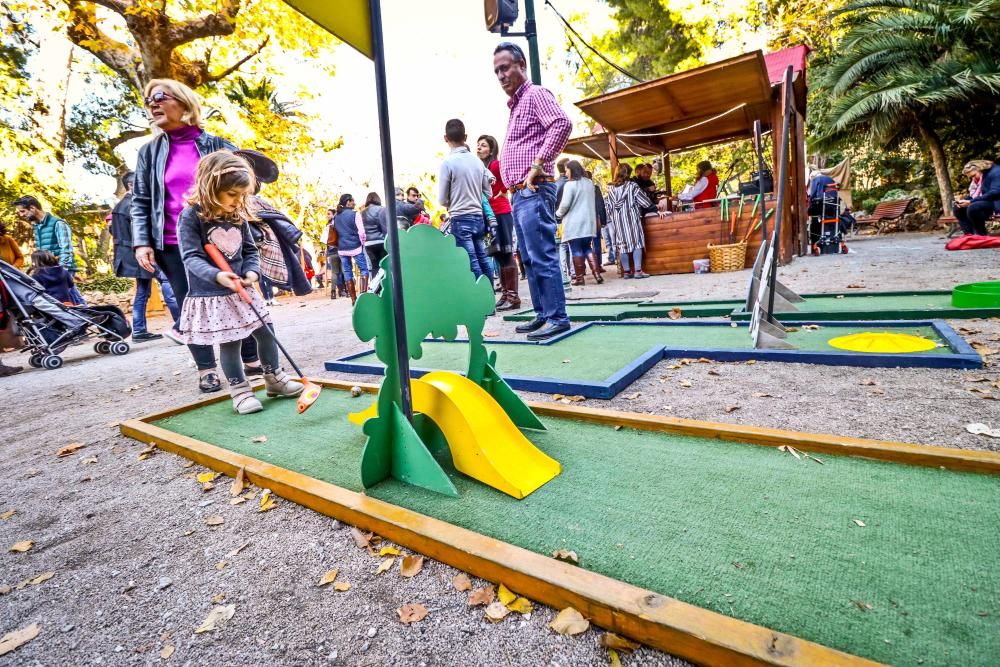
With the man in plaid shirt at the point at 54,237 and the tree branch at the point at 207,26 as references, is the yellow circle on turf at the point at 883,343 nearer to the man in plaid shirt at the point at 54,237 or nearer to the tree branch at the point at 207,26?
the man in plaid shirt at the point at 54,237

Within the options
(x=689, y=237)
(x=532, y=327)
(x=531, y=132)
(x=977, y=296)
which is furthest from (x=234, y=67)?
(x=977, y=296)

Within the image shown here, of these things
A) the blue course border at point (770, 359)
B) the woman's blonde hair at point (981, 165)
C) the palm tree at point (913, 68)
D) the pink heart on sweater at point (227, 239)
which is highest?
the palm tree at point (913, 68)

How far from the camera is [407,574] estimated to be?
4.41 feet

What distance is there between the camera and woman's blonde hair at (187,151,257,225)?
2.68m

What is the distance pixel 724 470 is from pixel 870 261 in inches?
330

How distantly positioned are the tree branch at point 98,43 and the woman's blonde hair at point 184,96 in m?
10.7

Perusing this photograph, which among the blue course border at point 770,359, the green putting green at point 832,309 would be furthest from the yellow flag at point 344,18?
the green putting green at point 832,309

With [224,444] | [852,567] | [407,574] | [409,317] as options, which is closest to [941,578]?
[852,567]

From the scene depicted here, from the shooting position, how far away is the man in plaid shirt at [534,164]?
3541 mm

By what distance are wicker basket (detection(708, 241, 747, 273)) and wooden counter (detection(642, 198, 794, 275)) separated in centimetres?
24

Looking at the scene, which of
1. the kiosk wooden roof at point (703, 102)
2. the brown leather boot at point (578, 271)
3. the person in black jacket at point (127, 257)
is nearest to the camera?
the person in black jacket at point (127, 257)

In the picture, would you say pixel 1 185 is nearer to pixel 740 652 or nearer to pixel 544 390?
pixel 544 390

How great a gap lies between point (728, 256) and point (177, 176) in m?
7.76

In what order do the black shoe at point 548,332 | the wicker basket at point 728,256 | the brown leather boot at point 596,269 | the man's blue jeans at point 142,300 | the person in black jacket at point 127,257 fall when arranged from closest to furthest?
the black shoe at point 548,332 → the person in black jacket at point 127,257 → the man's blue jeans at point 142,300 → the wicker basket at point 728,256 → the brown leather boot at point 596,269
